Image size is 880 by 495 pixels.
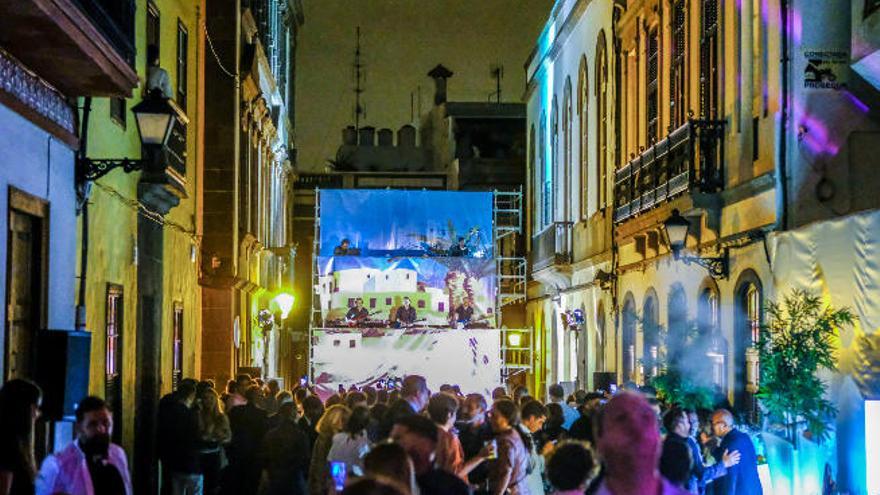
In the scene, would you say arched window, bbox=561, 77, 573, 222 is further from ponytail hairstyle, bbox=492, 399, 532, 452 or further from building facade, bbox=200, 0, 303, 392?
ponytail hairstyle, bbox=492, 399, 532, 452

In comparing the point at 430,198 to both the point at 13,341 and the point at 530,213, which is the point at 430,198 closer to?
the point at 530,213

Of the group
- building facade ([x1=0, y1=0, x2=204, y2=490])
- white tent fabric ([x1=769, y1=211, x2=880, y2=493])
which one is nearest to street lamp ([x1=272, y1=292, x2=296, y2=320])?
building facade ([x1=0, y1=0, x2=204, y2=490])

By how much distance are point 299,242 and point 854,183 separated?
36.9m

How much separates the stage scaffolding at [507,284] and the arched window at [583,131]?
3.59m

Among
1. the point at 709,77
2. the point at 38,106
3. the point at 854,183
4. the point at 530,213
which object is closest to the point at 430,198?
the point at 530,213

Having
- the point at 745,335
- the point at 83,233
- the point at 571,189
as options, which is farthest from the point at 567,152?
the point at 83,233

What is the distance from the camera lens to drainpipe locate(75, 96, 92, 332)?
14664 millimetres

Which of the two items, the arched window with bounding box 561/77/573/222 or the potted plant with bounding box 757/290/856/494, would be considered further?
the arched window with bounding box 561/77/573/222

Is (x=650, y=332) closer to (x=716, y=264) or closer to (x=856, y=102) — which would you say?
(x=716, y=264)

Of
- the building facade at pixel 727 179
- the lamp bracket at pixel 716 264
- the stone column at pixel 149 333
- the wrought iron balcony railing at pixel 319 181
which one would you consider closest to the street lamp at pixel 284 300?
the building facade at pixel 727 179

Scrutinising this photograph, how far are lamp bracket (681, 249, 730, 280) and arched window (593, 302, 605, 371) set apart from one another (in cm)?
1038

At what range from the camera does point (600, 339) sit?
3275cm

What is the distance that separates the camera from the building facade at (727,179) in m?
17.1

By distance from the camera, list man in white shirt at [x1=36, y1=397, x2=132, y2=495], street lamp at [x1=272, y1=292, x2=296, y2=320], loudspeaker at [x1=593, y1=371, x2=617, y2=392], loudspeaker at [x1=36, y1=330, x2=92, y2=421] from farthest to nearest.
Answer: street lamp at [x1=272, y1=292, x2=296, y2=320]
loudspeaker at [x1=593, y1=371, x2=617, y2=392]
loudspeaker at [x1=36, y1=330, x2=92, y2=421]
man in white shirt at [x1=36, y1=397, x2=132, y2=495]
